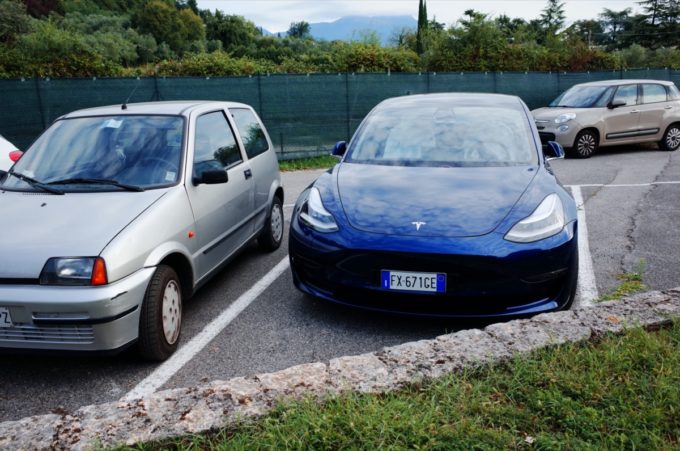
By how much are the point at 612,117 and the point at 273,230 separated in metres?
9.83

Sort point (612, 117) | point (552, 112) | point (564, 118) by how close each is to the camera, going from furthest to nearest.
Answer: point (552, 112) → point (612, 117) → point (564, 118)

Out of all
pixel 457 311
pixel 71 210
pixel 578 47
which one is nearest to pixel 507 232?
pixel 457 311

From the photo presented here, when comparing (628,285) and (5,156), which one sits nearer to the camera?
(628,285)

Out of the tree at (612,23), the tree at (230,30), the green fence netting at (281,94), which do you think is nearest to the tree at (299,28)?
the tree at (230,30)

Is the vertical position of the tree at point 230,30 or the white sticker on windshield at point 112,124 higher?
the tree at point 230,30

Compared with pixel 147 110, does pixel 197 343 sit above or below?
below

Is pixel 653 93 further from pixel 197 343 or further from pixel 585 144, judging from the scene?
pixel 197 343

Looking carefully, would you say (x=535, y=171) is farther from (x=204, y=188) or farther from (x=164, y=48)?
(x=164, y=48)

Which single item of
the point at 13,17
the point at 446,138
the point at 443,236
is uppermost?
the point at 13,17

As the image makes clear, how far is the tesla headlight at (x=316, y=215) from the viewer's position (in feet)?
12.7

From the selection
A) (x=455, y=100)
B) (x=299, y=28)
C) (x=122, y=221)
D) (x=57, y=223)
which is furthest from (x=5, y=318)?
(x=299, y=28)

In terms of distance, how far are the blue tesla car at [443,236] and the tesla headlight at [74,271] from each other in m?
1.39

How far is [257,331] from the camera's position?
3932mm

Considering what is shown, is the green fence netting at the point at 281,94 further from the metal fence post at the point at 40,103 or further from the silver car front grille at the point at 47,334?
the silver car front grille at the point at 47,334
